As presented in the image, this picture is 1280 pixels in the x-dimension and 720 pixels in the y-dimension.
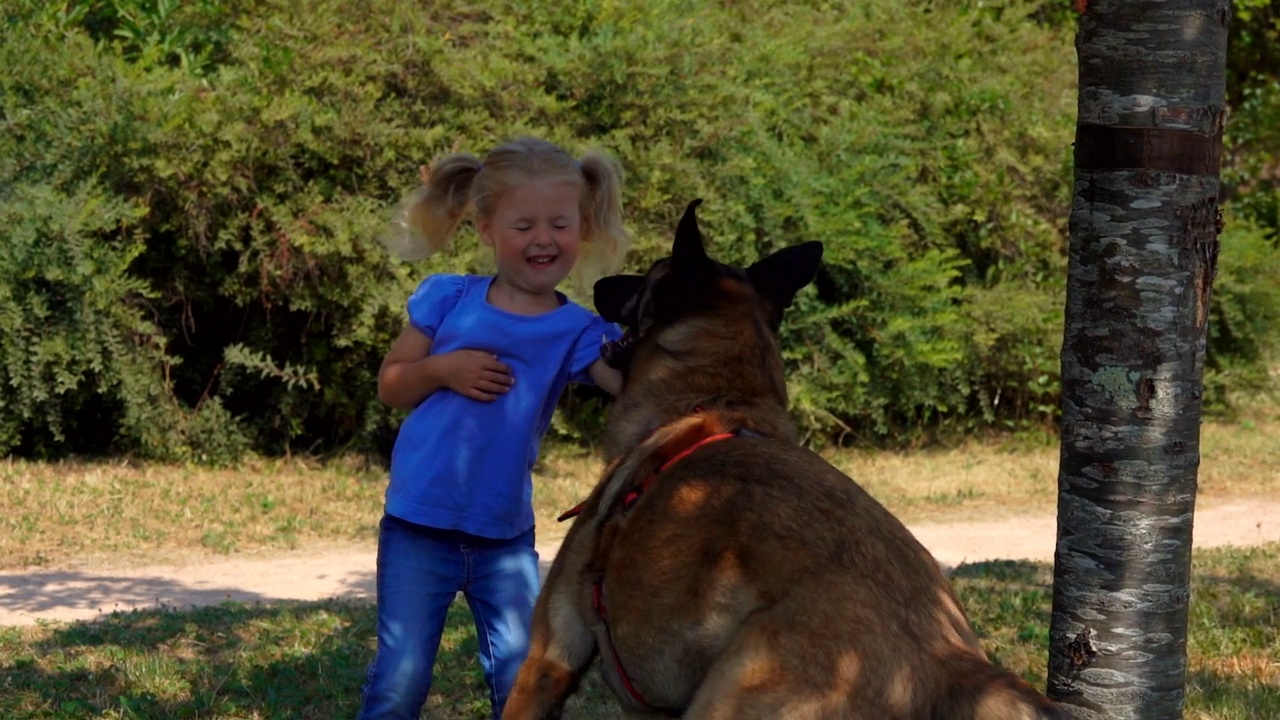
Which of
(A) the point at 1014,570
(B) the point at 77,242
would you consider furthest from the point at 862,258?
(B) the point at 77,242

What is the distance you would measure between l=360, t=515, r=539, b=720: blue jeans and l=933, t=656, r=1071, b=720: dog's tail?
1.58 meters

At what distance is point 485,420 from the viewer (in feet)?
13.5

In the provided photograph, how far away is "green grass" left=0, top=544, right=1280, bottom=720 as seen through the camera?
17.7 feet

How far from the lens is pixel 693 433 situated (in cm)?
347

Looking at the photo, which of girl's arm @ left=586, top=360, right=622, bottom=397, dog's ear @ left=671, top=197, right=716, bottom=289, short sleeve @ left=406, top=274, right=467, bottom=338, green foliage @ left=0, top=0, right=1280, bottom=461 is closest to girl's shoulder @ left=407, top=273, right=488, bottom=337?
short sleeve @ left=406, top=274, right=467, bottom=338

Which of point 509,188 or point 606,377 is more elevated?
point 509,188

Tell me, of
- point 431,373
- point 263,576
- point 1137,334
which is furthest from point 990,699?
point 263,576

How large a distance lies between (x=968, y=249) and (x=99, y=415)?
8.05m

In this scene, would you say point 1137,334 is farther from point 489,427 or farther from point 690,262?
point 489,427

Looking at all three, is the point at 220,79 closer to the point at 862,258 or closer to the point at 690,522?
the point at 862,258

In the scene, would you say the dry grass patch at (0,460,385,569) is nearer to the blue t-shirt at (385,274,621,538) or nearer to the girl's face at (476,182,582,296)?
the blue t-shirt at (385,274,621,538)

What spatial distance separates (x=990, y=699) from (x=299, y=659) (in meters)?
4.07

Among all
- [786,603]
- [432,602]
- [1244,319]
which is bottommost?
[1244,319]

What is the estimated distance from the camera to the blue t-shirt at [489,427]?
408 cm
